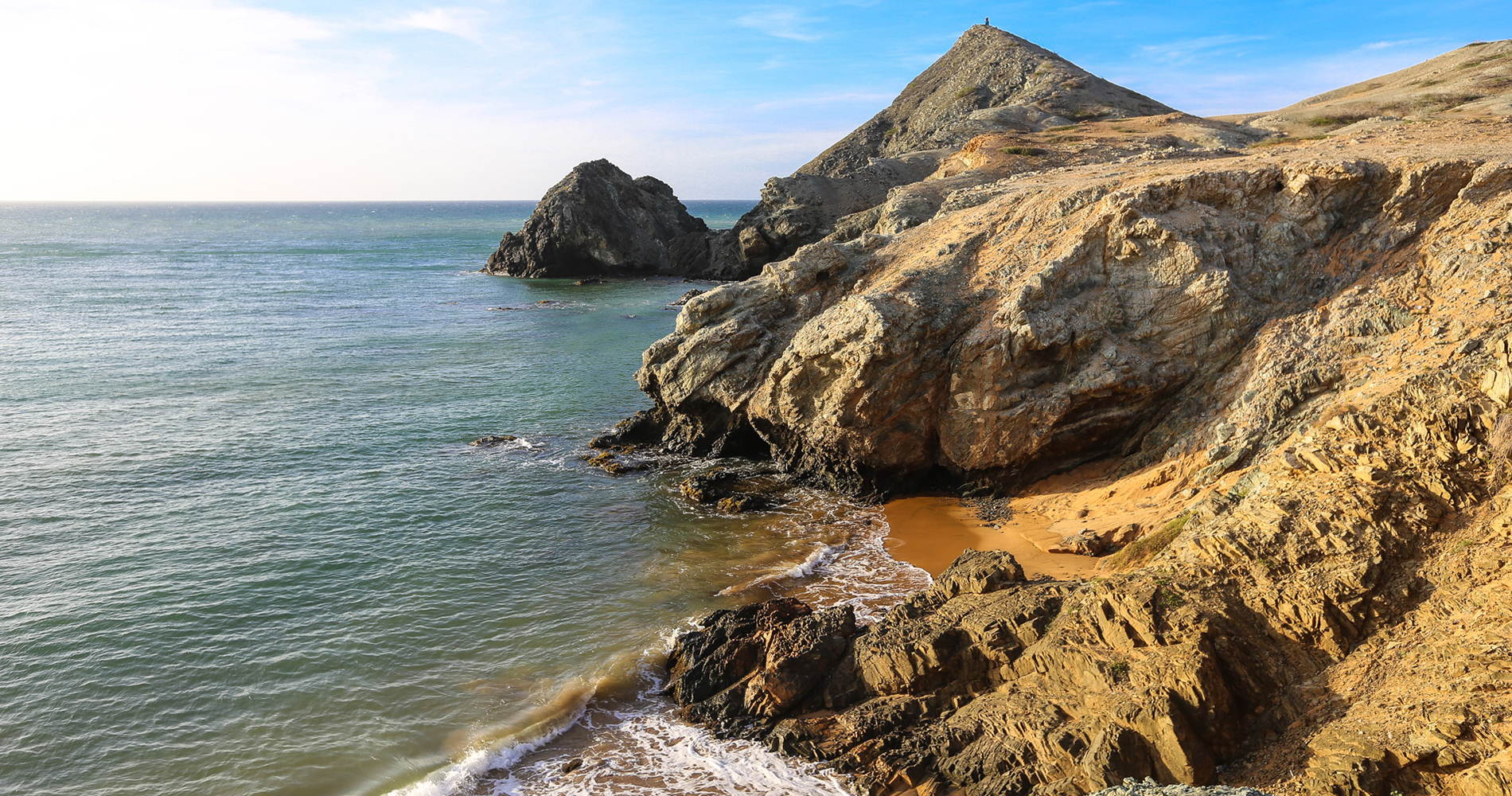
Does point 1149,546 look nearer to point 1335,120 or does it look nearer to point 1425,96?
point 1335,120

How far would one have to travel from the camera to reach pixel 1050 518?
→ 1981 cm

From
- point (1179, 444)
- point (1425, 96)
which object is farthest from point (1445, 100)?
point (1179, 444)

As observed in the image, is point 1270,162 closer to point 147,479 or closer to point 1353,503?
point 1353,503

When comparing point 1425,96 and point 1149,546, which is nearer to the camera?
point 1149,546

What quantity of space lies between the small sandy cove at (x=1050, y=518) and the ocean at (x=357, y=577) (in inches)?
36.1

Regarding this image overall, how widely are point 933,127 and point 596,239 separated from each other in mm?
41531

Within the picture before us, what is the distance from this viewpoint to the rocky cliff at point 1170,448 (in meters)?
Answer: 10.6

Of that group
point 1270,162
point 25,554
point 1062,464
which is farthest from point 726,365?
point 25,554

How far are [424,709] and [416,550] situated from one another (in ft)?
22.1

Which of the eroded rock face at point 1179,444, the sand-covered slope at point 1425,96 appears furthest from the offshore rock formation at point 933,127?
the eroded rock face at point 1179,444

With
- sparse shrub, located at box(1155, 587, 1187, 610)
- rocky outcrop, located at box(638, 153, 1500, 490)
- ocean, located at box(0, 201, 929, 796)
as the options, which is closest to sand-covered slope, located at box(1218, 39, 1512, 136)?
rocky outcrop, located at box(638, 153, 1500, 490)

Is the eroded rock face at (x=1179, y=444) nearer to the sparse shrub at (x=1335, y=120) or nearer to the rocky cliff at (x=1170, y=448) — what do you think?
the rocky cliff at (x=1170, y=448)

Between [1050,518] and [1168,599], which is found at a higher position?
[1168,599]

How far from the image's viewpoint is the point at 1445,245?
59.3 feet
